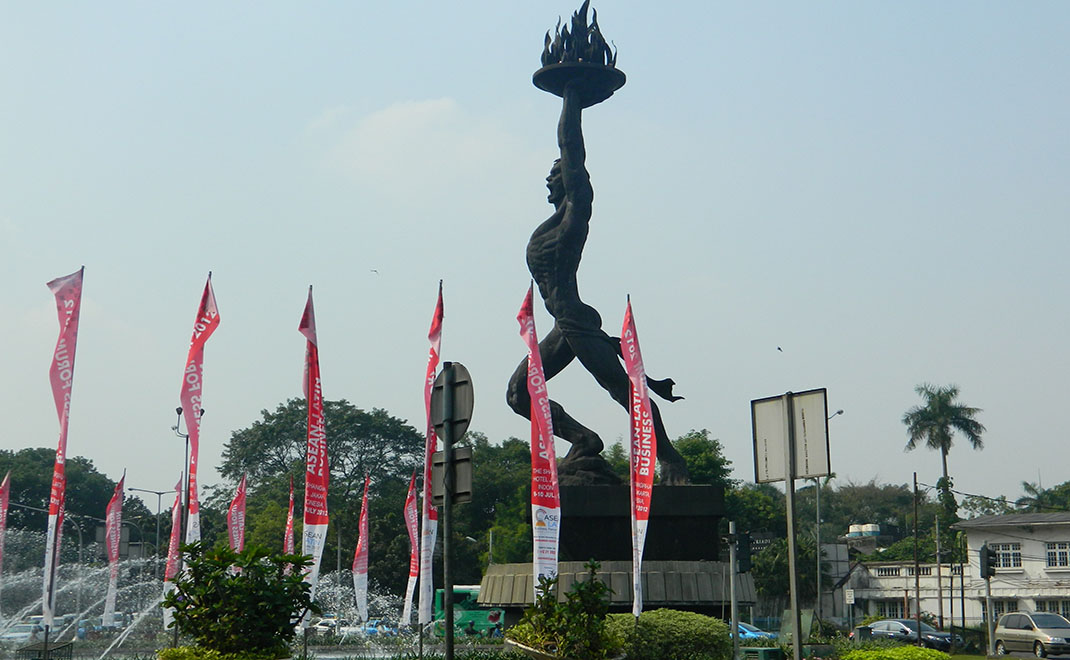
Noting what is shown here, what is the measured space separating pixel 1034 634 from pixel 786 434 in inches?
1164

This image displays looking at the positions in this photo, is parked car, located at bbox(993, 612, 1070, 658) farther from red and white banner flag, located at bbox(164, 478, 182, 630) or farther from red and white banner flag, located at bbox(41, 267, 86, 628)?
red and white banner flag, located at bbox(41, 267, 86, 628)

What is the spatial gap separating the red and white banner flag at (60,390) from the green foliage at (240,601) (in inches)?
239

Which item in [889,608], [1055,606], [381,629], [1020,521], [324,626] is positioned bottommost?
[324,626]

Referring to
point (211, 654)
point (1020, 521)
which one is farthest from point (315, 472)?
point (1020, 521)

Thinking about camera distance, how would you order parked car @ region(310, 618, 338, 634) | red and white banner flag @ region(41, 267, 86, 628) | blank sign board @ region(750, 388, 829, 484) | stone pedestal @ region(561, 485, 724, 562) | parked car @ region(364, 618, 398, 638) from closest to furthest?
1. blank sign board @ region(750, 388, 829, 484)
2. red and white banner flag @ region(41, 267, 86, 628)
3. stone pedestal @ region(561, 485, 724, 562)
4. parked car @ region(364, 618, 398, 638)
5. parked car @ region(310, 618, 338, 634)

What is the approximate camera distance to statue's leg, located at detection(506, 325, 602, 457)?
28.8m

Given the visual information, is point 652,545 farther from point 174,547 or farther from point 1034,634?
point 1034,634

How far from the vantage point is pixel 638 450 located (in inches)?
831

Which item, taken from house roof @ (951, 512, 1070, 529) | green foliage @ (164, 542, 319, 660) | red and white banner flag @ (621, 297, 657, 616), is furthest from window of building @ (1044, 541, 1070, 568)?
green foliage @ (164, 542, 319, 660)

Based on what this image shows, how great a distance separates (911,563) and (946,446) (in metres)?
7.89

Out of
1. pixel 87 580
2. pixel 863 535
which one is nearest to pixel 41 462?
pixel 87 580

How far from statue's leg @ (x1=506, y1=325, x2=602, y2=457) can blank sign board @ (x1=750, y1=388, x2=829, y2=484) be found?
18899 millimetres

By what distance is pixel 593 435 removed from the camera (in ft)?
94.7

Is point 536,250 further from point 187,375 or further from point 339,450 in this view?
point 339,450
